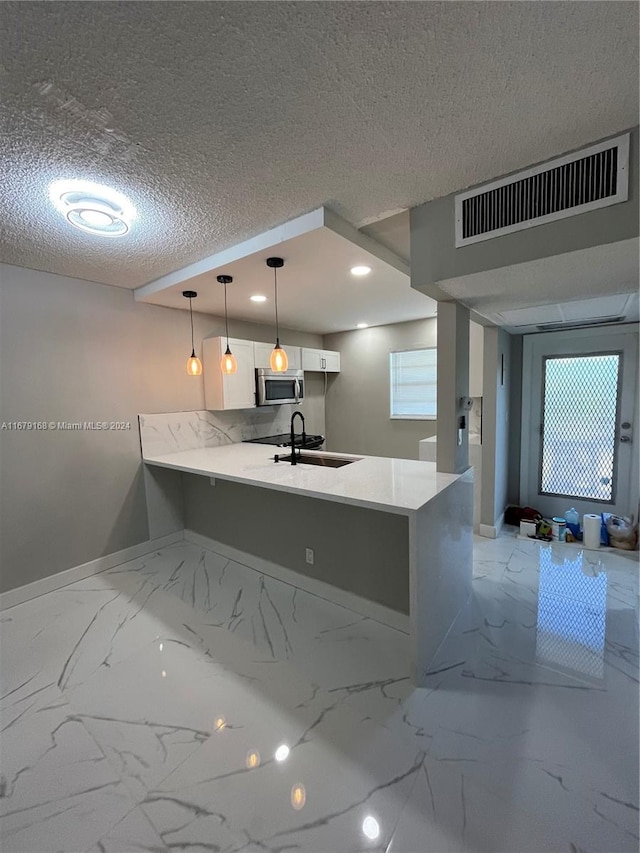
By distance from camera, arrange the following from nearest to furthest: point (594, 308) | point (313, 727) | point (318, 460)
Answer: point (313, 727) < point (594, 308) < point (318, 460)

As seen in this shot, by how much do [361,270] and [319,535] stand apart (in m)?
1.93

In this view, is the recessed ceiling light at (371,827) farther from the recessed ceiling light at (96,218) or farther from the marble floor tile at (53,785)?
the recessed ceiling light at (96,218)

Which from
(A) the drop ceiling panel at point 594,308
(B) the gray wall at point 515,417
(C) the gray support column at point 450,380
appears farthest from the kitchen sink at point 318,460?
(B) the gray wall at point 515,417

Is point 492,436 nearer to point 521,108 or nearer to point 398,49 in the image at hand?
point 521,108

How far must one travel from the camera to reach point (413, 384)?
4.70m

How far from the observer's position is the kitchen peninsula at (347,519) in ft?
6.00

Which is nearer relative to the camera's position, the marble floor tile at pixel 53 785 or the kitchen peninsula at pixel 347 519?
the marble floor tile at pixel 53 785

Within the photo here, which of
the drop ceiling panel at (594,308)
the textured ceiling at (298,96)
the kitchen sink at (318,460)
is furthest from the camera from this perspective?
the kitchen sink at (318,460)

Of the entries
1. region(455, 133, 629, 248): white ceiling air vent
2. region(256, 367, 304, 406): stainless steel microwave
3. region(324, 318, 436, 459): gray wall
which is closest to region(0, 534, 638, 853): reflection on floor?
region(256, 367, 304, 406): stainless steel microwave

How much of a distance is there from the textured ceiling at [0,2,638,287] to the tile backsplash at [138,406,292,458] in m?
1.89

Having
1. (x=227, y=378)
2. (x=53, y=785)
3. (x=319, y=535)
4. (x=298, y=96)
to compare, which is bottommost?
(x=53, y=785)

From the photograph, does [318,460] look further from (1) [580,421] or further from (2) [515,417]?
(1) [580,421]

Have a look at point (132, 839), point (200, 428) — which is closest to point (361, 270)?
point (200, 428)

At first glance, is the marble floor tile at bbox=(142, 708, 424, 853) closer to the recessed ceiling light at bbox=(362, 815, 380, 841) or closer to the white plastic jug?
the recessed ceiling light at bbox=(362, 815, 380, 841)
